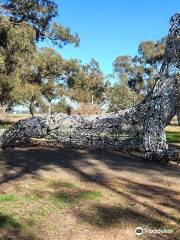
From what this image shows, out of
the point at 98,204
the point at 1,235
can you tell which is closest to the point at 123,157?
the point at 98,204

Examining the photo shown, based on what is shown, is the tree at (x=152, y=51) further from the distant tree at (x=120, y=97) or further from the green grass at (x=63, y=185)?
the green grass at (x=63, y=185)

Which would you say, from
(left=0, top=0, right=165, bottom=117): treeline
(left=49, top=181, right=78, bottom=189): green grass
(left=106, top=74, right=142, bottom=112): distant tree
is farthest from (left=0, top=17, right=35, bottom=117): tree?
(left=106, top=74, right=142, bottom=112): distant tree

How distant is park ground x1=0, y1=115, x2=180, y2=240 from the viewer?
3.75 m

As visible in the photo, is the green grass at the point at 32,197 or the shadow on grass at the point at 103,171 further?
the green grass at the point at 32,197

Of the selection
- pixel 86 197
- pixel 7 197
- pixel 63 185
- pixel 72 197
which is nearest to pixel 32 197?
pixel 7 197

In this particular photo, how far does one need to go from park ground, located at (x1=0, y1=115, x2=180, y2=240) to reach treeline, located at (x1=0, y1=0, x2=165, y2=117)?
2398 mm

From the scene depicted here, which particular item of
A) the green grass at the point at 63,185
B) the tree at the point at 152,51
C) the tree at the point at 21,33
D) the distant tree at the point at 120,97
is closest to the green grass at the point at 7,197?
the green grass at the point at 63,185

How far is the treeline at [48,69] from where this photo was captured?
1931cm

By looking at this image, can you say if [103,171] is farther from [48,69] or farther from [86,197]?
[48,69]

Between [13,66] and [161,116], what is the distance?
1459cm

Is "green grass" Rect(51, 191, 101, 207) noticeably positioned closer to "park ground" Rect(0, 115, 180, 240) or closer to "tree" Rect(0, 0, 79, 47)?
"park ground" Rect(0, 115, 180, 240)

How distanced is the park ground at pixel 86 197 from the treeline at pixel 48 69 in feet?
7.87

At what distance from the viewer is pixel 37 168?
6.55 metres

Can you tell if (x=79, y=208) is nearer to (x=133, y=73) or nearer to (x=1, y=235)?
(x=1, y=235)
